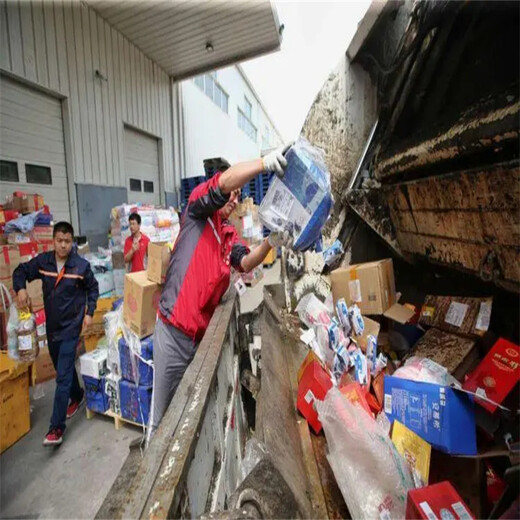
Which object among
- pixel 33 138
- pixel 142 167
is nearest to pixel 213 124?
pixel 142 167

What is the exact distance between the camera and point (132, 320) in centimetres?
223

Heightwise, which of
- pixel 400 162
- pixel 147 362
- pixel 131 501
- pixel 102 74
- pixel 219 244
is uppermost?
pixel 102 74

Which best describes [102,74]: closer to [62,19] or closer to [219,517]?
[62,19]

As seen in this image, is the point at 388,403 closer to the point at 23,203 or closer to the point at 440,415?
the point at 440,415

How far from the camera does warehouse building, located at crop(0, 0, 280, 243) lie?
146 inches

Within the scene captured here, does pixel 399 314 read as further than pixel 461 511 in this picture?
Yes

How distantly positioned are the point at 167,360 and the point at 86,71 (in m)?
4.90

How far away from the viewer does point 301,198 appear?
133 cm

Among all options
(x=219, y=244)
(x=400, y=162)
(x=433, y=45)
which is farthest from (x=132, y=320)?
(x=433, y=45)

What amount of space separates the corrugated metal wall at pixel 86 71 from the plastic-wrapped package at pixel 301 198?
13.3 ft

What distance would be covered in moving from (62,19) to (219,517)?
582 centimetres

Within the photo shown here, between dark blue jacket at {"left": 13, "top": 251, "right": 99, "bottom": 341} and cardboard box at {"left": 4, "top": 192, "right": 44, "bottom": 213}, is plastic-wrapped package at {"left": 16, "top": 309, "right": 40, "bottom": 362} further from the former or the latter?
cardboard box at {"left": 4, "top": 192, "right": 44, "bottom": 213}

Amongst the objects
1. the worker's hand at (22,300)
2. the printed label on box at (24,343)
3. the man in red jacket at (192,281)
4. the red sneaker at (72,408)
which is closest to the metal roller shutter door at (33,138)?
the worker's hand at (22,300)

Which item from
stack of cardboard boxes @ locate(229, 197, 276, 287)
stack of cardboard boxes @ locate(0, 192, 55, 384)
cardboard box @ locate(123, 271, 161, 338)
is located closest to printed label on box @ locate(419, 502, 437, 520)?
cardboard box @ locate(123, 271, 161, 338)
